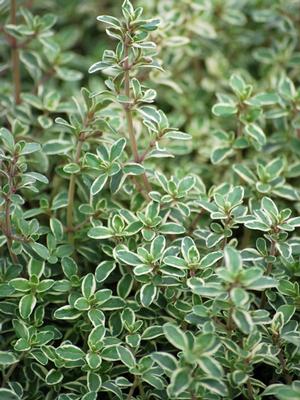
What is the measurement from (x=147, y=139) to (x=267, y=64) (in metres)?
0.62

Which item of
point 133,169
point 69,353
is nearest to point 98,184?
point 133,169

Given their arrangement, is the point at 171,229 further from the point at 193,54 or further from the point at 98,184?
the point at 193,54

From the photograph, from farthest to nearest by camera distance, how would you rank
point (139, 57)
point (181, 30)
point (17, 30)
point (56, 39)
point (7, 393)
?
point (56, 39)
point (181, 30)
point (17, 30)
point (139, 57)
point (7, 393)

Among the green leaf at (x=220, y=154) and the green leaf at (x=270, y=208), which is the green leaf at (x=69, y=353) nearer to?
the green leaf at (x=270, y=208)

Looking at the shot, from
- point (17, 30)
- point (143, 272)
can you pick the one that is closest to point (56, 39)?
point (17, 30)

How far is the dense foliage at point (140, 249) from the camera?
4.65ft

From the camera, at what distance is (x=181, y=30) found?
2232 millimetres

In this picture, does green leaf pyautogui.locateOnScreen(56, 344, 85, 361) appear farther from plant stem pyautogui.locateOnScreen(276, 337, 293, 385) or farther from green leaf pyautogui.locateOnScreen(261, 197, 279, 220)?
green leaf pyautogui.locateOnScreen(261, 197, 279, 220)

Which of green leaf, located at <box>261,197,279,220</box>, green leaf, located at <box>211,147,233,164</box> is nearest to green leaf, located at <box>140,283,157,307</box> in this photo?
green leaf, located at <box>261,197,279,220</box>

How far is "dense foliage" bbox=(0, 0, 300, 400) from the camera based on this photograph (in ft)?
4.65

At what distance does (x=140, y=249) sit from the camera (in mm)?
1538

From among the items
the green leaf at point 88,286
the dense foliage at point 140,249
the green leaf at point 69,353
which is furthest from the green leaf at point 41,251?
the green leaf at point 69,353

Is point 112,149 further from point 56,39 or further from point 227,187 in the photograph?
point 56,39

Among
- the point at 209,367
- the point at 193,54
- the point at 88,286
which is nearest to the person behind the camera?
the point at 209,367
